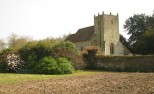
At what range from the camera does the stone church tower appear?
6462 centimetres

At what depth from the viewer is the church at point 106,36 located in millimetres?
64750

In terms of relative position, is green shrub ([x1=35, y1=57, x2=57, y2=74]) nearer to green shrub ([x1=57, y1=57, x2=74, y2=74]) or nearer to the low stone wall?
green shrub ([x1=57, y1=57, x2=74, y2=74])

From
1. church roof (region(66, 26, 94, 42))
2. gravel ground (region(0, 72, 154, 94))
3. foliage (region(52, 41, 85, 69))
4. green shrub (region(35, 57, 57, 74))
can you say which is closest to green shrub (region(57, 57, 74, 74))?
green shrub (region(35, 57, 57, 74))

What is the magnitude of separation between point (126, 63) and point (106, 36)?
28175mm

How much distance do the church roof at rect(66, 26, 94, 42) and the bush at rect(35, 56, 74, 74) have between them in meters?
33.7

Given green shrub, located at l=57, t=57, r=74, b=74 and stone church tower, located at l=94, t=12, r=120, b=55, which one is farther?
stone church tower, located at l=94, t=12, r=120, b=55

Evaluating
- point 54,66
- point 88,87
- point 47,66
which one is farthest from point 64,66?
point 88,87

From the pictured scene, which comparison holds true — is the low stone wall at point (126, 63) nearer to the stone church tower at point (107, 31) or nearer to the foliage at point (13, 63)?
the foliage at point (13, 63)

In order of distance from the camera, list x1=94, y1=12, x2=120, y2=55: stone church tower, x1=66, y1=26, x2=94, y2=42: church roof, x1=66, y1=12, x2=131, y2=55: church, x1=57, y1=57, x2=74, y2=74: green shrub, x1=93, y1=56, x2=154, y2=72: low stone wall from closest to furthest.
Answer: x1=57, y1=57, x2=74, y2=74: green shrub, x1=93, y1=56, x2=154, y2=72: low stone wall, x1=94, y1=12, x2=120, y2=55: stone church tower, x1=66, y1=12, x2=131, y2=55: church, x1=66, y1=26, x2=94, y2=42: church roof

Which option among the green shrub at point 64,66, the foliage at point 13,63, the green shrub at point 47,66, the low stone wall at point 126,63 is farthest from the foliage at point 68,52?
the low stone wall at point 126,63

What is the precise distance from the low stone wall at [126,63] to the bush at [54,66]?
8188mm

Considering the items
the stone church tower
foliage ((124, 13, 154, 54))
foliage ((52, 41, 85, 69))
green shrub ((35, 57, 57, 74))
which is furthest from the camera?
foliage ((124, 13, 154, 54))

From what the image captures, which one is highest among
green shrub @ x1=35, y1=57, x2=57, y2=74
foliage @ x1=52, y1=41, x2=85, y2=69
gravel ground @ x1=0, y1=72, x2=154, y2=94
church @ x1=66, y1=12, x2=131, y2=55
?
church @ x1=66, y1=12, x2=131, y2=55

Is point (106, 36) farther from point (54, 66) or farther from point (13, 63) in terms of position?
Result: point (54, 66)
